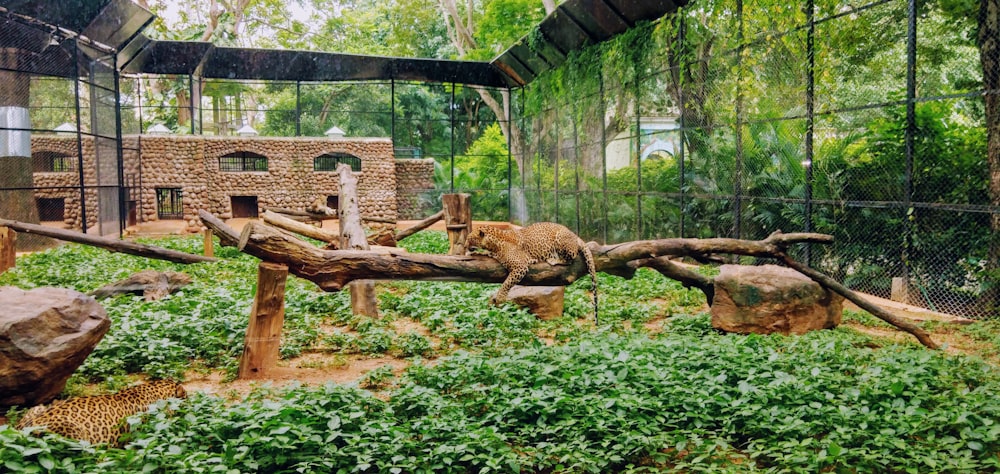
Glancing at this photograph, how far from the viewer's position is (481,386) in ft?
18.1

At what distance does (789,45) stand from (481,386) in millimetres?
7108

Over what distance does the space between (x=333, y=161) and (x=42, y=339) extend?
22.7 meters

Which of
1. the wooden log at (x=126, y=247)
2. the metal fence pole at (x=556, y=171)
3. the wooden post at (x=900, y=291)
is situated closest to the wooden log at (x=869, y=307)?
the wooden post at (x=900, y=291)

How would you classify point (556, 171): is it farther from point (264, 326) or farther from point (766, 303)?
point (264, 326)

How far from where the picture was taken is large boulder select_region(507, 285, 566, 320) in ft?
29.0

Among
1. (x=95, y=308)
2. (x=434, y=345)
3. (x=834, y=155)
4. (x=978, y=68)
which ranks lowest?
(x=434, y=345)

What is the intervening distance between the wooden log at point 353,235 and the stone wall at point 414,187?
49.2 feet

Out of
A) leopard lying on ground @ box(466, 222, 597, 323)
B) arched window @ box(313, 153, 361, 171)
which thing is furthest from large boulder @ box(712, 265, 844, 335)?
arched window @ box(313, 153, 361, 171)

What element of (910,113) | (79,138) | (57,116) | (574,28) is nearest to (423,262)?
(910,113)

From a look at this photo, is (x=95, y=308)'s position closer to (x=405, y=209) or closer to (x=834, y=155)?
(x=834, y=155)

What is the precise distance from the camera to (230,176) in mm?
24141

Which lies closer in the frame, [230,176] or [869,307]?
[869,307]

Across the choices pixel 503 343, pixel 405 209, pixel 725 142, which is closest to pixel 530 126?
pixel 405 209

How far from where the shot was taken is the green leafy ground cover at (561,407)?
4.03 meters
